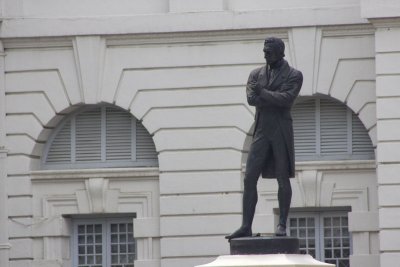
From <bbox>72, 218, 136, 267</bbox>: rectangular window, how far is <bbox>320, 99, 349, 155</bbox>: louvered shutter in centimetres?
391

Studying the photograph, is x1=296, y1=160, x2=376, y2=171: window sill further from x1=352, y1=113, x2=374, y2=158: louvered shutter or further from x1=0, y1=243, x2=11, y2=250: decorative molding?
x1=0, y1=243, x2=11, y2=250: decorative molding

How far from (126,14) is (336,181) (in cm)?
491

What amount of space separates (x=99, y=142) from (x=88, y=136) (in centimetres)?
23

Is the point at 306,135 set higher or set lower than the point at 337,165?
higher

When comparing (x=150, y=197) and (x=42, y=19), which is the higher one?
(x=42, y=19)

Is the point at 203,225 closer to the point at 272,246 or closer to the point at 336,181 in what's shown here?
the point at 336,181

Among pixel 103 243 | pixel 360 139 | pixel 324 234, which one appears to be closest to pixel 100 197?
pixel 103 243

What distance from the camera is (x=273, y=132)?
107ft

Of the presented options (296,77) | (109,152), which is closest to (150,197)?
(109,152)

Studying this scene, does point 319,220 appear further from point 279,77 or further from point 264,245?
point 264,245

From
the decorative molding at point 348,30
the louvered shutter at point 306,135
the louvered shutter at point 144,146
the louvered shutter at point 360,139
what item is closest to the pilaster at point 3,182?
the louvered shutter at point 144,146

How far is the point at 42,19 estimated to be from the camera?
146 feet

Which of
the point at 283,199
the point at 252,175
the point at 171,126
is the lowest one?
the point at 283,199

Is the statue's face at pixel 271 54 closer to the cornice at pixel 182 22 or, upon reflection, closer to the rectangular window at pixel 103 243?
the cornice at pixel 182 22
